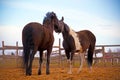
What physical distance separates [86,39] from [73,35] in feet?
2.37

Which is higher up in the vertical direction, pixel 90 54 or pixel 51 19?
pixel 51 19

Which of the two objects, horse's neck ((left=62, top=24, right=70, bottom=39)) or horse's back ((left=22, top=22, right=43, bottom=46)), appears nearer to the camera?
horse's back ((left=22, top=22, right=43, bottom=46))

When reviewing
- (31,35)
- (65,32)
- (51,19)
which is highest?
(51,19)

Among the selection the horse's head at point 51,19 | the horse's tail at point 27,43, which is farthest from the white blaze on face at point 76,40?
the horse's tail at point 27,43

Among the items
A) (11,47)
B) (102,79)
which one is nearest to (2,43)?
(11,47)

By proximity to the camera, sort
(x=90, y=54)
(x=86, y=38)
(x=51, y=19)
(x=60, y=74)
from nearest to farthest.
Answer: (x=60, y=74) < (x=51, y=19) < (x=86, y=38) < (x=90, y=54)

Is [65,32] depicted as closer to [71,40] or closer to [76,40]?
[71,40]

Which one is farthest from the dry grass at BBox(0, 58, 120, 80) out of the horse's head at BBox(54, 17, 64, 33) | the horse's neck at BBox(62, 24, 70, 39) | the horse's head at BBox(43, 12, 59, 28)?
the horse's head at BBox(43, 12, 59, 28)

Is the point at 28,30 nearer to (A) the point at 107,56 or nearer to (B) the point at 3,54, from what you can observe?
(B) the point at 3,54

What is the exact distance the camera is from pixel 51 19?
764 centimetres

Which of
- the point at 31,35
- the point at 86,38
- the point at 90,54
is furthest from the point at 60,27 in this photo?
the point at 90,54

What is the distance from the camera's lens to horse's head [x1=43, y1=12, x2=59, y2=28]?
7570 mm

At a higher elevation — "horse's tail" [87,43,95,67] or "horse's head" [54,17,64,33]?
"horse's head" [54,17,64,33]

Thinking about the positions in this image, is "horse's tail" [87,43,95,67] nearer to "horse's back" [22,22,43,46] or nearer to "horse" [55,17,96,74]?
"horse" [55,17,96,74]
